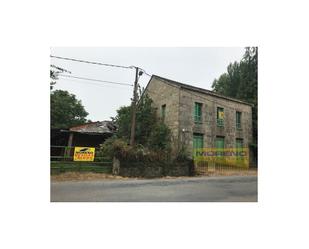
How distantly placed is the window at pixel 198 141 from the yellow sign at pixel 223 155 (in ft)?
0.97

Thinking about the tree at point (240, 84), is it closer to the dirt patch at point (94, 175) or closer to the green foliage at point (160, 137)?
the dirt patch at point (94, 175)

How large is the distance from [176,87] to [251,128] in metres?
4.14

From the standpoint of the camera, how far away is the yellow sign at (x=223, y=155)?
9.06m

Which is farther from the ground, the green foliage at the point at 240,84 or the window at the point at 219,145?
the green foliage at the point at 240,84

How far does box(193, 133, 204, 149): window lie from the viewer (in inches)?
434

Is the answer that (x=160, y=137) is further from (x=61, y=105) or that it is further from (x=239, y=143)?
(x=61, y=105)

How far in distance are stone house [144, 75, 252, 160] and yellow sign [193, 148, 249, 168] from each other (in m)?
0.29

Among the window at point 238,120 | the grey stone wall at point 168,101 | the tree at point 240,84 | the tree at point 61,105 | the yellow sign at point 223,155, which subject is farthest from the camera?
the window at point 238,120

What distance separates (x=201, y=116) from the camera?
456 inches

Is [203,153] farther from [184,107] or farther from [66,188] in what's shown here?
[66,188]

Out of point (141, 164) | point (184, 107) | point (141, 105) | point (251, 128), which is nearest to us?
point (141, 164)

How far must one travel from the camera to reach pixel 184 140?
1070 cm

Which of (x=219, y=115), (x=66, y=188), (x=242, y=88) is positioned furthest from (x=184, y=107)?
(x=66, y=188)

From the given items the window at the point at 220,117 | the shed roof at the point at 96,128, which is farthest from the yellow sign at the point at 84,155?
the window at the point at 220,117
